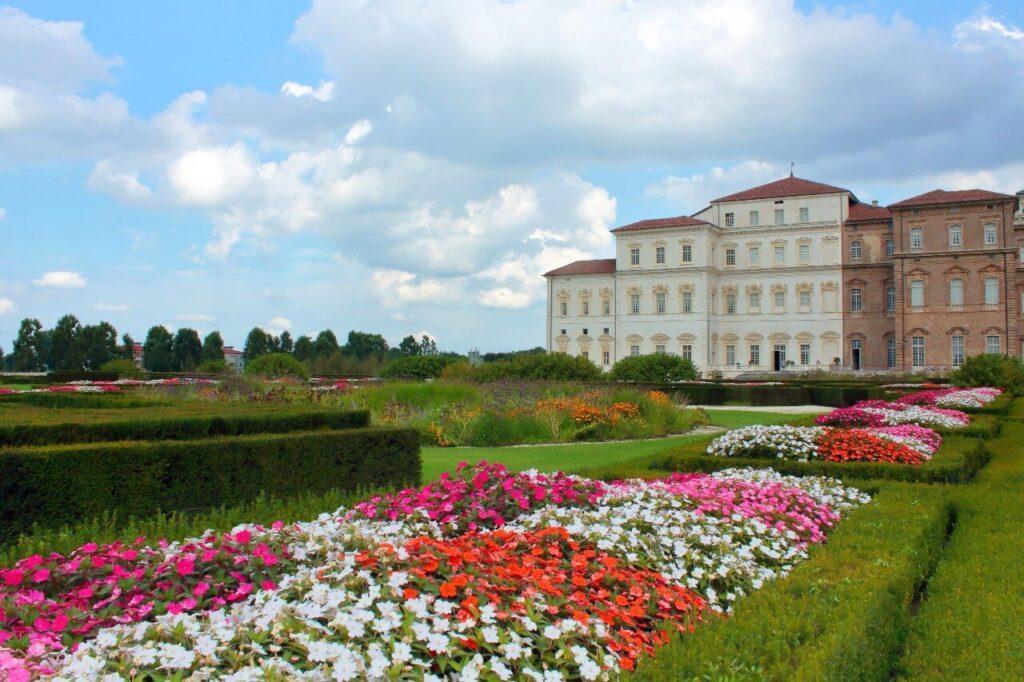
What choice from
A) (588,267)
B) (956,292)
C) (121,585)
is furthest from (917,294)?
(121,585)

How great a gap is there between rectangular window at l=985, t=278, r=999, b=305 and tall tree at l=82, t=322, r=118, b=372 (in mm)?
52028

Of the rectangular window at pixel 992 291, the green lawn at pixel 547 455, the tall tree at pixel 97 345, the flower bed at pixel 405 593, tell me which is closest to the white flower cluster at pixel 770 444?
the green lawn at pixel 547 455

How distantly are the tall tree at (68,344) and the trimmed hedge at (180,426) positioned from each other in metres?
42.3

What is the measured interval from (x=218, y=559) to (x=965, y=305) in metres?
52.9

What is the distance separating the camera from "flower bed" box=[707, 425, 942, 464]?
8.71m

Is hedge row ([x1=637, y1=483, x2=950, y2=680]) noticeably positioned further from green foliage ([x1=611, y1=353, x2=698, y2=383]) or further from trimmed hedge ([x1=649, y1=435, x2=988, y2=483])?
green foliage ([x1=611, y1=353, x2=698, y2=383])

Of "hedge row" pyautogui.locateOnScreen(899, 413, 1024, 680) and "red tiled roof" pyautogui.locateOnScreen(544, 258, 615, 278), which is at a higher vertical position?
"red tiled roof" pyautogui.locateOnScreen(544, 258, 615, 278)

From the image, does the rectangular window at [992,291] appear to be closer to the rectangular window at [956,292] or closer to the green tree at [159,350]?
the rectangular window at [956,292]

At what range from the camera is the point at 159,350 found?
50375mm

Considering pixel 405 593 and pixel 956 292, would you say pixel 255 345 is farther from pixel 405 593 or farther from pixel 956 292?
pixel 405 593

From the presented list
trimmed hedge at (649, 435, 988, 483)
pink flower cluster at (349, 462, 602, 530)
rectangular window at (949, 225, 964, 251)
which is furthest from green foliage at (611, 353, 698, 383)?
pink flower cluster at (349, 462, 602, 530)

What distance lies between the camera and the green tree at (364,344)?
64.3 metres

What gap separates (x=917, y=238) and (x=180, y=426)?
50.7m

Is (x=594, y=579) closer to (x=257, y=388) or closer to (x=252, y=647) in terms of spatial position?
(x=252, y=647)
